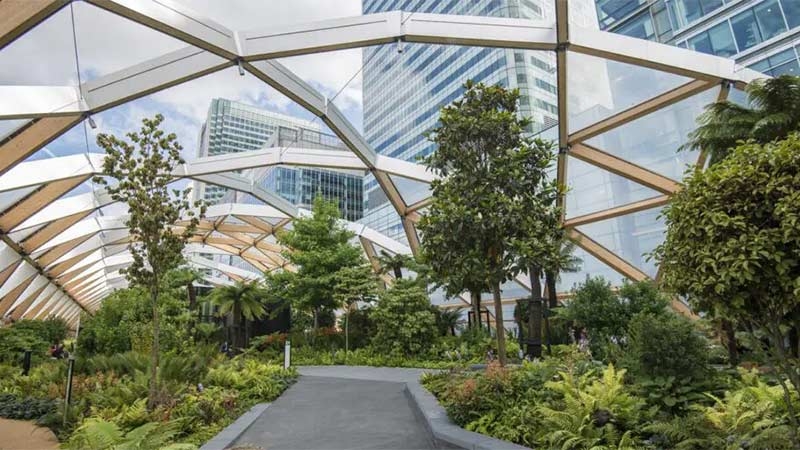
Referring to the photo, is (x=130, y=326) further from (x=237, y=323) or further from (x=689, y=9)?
(x=689, y=9)

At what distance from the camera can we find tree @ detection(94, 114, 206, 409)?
7.48m

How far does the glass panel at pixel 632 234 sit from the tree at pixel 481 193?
8.65 m

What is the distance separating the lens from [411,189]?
19.8 m

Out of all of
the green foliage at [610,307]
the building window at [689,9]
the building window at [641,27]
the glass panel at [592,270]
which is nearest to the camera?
the green foliage at [610,307]

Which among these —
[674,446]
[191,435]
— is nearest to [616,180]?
[674,446]

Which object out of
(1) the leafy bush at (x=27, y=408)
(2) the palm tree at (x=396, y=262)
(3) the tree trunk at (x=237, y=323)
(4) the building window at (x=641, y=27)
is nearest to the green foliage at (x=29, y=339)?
(3) the tree trunk at (x=237, y=323)

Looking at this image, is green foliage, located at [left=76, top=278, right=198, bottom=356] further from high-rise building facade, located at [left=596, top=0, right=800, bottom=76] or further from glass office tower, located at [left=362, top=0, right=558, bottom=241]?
high-rise building facade, located at [left=596, top=0, right=800, bottom=76]

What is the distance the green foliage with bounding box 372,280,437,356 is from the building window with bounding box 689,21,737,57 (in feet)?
71.6

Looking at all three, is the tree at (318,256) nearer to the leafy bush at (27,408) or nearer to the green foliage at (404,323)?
the green foliage at (404,323)

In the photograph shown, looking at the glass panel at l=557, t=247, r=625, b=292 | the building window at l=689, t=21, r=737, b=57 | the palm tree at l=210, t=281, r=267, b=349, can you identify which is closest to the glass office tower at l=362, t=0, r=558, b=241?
the glass panel at l=557, t=247, r=625, b=292

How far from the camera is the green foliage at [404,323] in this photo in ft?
52.2

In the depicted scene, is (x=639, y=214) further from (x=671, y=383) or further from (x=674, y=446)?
(x=674, y=446)

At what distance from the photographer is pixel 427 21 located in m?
10.0

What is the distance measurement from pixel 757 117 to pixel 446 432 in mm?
8490
